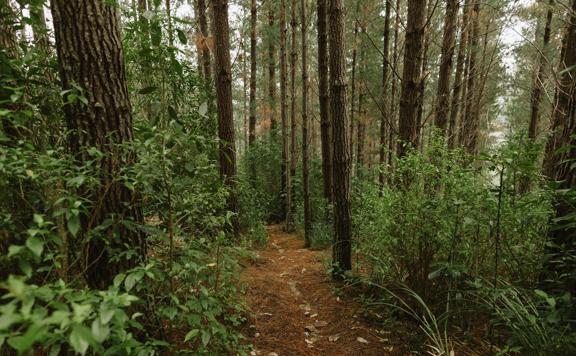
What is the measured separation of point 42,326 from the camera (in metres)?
0.86

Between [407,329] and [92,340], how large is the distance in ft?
9.21

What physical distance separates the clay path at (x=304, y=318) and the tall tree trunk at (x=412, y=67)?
2.22m

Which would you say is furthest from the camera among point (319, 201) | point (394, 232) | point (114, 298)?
point (319, 201)

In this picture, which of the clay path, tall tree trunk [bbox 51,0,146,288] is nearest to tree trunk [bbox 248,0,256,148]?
the clay path

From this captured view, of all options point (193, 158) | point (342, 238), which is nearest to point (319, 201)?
point (342, 238)

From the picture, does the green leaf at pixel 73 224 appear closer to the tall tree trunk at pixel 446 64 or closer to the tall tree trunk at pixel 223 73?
the tall tree trunk at pixel 223 73

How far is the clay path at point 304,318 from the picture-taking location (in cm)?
281

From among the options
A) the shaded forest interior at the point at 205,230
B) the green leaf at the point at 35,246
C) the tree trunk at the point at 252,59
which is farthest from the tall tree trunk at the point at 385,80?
the tree trunk at the point at 252,59

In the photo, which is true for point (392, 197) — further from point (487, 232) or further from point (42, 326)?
point (42, 326)

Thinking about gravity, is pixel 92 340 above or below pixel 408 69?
below

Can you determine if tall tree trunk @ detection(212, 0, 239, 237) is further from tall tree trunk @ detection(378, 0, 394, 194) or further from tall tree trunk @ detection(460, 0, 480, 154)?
tall tree trunk @ detection(460, 0, 480, 154)

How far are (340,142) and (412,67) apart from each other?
136 centimetres

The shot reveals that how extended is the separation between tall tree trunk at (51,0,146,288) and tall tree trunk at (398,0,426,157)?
3.21 m

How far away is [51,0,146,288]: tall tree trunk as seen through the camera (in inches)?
76.9
